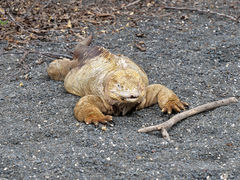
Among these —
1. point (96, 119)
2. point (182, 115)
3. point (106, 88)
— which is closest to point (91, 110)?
point (96, 119)

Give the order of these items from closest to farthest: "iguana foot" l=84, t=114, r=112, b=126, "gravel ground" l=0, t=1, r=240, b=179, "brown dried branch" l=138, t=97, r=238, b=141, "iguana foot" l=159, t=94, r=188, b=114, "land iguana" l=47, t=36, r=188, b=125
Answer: "gravel ground" l=0, t=1, r=240, b=179, "brown dried branch" l=138, t=97, r=238, b=141, "iguana foot" l=84, t=114, r=112, b=126, "land iguana" l=47, t=36, r=188, b=125, "iguana foot" l=159, t=94, r=188, b=114

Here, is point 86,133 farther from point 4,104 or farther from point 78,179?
point 4,104

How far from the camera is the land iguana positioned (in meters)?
5.24

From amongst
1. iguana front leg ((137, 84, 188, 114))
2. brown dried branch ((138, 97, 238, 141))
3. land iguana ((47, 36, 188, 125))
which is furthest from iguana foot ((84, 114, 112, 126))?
iguana front leg ((137, 84, 188, 114))

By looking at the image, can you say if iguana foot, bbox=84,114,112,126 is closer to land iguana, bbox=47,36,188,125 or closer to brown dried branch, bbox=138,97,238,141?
land iguana, bbox=47,36,188,125

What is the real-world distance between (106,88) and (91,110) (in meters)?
0.38

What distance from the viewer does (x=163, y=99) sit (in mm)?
5609

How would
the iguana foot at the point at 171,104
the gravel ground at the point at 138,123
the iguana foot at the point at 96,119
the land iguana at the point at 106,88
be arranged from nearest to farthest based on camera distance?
the gravel ground at the point at 138,123 → the iguana foot at the point at 96,119 → the land iguana at the point at 106,88 → the iguana foot at the point at 171,104

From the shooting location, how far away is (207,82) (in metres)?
6.29

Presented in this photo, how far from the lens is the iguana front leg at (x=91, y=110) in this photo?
5.17 metres

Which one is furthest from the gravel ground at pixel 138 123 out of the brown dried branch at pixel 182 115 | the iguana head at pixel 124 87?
the iguana head at pixel 124 87

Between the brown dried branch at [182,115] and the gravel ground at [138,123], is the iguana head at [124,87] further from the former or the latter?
the brown dried branch at [182,115]

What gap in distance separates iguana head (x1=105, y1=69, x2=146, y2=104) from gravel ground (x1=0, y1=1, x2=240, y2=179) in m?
0.31

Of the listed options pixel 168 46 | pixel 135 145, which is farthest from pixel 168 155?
pixel 168 46
